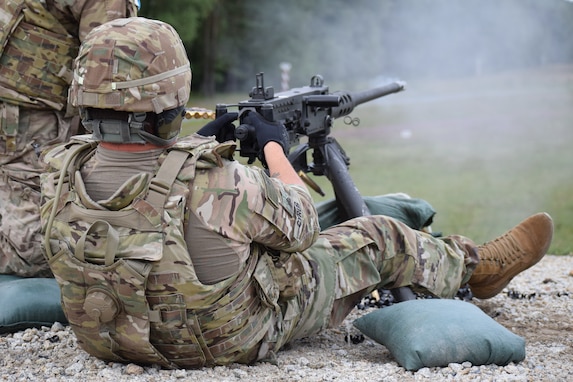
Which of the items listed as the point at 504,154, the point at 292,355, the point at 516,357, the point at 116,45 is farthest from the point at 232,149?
the point at 504,154

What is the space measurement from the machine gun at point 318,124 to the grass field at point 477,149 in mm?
2257

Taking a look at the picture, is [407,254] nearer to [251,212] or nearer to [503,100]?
[251,212]

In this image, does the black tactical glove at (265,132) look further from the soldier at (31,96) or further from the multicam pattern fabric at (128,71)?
the multicam pattern fabric at (128,71)

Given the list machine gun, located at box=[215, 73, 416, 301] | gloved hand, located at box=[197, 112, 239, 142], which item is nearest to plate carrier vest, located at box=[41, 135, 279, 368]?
gloved hand, located at box=[197, 112, 239, 142]

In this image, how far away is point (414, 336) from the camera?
364 cm

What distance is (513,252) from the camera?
14.7ft

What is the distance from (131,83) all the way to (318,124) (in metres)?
2.20

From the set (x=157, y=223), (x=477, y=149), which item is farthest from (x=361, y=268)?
(x=477, y=149)

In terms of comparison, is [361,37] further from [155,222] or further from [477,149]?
[155,222]

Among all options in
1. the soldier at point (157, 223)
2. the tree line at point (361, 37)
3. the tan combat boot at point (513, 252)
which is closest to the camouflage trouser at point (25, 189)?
the soldier at point (157, 223)

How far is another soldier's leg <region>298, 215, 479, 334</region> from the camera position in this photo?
3.85 meters

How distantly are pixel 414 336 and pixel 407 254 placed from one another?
1.68ft

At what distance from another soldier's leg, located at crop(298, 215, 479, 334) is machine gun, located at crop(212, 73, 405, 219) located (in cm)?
71

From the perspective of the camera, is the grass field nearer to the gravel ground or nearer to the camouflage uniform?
the gravel ground
